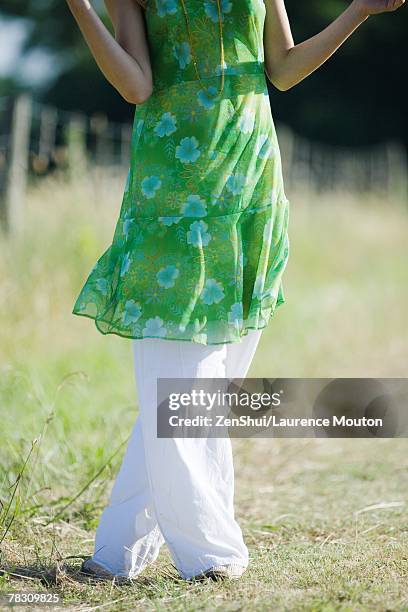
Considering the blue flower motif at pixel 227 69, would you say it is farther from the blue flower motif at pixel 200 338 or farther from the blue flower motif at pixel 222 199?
the blue flower motif at pixel 200 338

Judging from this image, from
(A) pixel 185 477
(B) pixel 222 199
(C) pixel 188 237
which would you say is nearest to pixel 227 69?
(B) pixel 222 199

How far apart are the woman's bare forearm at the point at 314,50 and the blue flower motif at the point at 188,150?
30 cm

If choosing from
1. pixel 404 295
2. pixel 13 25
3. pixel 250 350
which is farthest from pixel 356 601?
pixel 13 25

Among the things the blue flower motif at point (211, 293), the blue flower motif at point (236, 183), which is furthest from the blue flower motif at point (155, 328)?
the blue flower motif at point (236, 183)

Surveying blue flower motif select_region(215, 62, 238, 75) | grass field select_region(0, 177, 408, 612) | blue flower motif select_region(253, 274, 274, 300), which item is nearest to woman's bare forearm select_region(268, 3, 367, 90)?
blue flower motif select_region(215, 62, 238, 75)

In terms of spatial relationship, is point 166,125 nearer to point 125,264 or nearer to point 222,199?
point 222,199

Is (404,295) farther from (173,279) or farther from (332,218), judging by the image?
(173,279)

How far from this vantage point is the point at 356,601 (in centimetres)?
201

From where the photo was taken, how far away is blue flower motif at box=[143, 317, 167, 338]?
211 centimetres

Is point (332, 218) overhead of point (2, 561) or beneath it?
overhead

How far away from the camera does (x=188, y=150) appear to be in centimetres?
217

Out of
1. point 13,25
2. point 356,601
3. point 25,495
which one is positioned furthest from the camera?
point 13,25

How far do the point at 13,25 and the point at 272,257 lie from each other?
77.5ft

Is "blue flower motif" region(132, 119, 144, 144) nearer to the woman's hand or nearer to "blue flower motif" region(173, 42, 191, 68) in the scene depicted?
A: "blue flower motif" region(173, 42, 191, 68)
